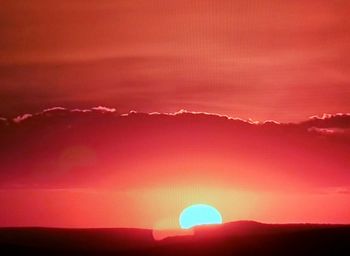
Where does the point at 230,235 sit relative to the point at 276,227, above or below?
below

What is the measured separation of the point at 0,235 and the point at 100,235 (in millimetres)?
8693

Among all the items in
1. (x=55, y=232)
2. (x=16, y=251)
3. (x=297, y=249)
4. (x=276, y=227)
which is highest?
(x=55, y=232)

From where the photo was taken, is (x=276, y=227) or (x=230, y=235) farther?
(x=276, y=227)

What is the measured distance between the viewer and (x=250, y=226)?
66312 millimetres

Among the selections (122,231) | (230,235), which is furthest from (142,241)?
(230,235)

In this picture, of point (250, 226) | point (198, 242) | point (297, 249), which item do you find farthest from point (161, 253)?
point (250, 226)

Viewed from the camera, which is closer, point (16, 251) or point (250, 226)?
point (16, 251)

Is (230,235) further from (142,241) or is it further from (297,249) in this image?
(142,241)

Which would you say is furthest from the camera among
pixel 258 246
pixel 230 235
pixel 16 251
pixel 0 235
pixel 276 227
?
pixel 0 235

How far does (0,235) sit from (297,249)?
3382 cm

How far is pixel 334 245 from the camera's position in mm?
47250

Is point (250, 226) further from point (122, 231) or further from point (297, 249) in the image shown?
point (297, 249)

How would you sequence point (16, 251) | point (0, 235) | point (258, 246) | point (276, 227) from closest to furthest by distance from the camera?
point (258, 246), point (16, 251), point (276, 227), point (0, 235)

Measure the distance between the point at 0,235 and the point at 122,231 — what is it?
10.6m
